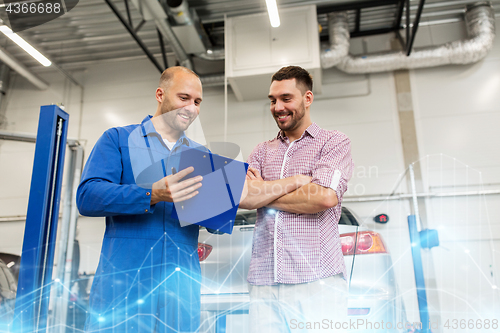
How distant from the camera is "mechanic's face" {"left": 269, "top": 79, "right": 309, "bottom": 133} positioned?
137 centimetres

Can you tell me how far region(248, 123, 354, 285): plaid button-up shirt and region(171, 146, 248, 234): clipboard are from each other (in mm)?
145

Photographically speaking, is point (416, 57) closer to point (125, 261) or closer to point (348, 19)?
point (348, 19)

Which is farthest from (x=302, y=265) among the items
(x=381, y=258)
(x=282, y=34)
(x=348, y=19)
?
(x=348, y=19)

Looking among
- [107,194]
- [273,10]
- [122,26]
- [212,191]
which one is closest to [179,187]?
[212,191]

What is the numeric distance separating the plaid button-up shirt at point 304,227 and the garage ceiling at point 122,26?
336 centimetres

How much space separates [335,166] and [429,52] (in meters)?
3.64

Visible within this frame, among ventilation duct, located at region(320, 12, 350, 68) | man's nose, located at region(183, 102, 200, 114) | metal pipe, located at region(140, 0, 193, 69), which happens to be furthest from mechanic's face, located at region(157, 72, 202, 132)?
ventilation duct, located at region(320, 12, 350, 68)

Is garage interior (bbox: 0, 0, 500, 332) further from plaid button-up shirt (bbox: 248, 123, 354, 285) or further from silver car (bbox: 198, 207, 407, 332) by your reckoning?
plaid button-up shirt (bbox: 248, 123, 354, 285)

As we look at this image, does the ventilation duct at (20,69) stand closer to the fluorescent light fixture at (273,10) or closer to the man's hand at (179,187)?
the fluorescent light fixture at (273,10)

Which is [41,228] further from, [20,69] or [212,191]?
[20,69]

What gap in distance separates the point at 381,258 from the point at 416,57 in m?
3.17

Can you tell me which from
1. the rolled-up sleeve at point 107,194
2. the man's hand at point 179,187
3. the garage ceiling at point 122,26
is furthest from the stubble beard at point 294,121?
the garage ceiling at point 122,26

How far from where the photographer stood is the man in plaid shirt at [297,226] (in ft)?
3.73

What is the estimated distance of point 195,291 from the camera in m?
1.21
